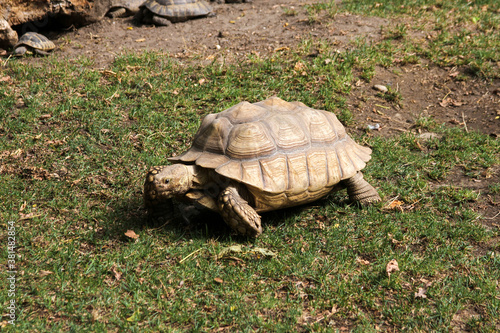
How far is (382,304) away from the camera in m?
3.37

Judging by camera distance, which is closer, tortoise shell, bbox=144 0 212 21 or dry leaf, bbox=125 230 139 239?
dry leaf, bbox=125 230 139 239

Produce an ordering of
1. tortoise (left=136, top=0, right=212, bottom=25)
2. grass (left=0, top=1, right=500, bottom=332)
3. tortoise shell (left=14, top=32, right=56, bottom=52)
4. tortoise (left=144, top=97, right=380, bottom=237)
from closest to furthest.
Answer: grass (left=0, top=1, right=500, bottom=332), tortoise (left=144, top=97, right=380, bottom=237), tortoise shell (left=14, top=32, right=56, bottom=52), tortoise (left=136, top=0, right=212, bottom=25)

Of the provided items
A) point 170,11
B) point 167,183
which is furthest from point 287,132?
point 170,11

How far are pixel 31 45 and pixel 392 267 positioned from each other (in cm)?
603

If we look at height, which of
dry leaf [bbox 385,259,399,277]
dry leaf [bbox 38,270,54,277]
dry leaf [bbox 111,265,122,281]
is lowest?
dry leaf [bbox 385,259,399,277]

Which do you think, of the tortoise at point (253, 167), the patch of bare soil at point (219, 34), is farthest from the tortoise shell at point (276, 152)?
the patch of bare soil at point (219, 34)

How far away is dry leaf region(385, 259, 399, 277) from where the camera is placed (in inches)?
143

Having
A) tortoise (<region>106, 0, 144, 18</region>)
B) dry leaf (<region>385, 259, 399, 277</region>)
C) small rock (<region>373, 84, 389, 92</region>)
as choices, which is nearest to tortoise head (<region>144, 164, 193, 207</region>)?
dry leaf (<region>385, 259, 399, 277</region>)

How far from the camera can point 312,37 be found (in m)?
7.54

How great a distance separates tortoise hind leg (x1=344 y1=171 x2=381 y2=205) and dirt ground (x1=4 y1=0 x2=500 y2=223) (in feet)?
3.71

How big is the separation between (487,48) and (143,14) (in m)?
6.06

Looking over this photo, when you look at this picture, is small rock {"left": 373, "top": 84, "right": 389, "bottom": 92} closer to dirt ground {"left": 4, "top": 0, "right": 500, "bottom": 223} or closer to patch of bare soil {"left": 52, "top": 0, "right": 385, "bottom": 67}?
dirt ground {"left": 4, "top": 0, "right": 500, "bottom": 223}

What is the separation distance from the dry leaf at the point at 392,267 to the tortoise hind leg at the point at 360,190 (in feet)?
2.59

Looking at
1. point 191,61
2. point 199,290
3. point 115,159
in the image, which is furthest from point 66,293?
point 191,61
